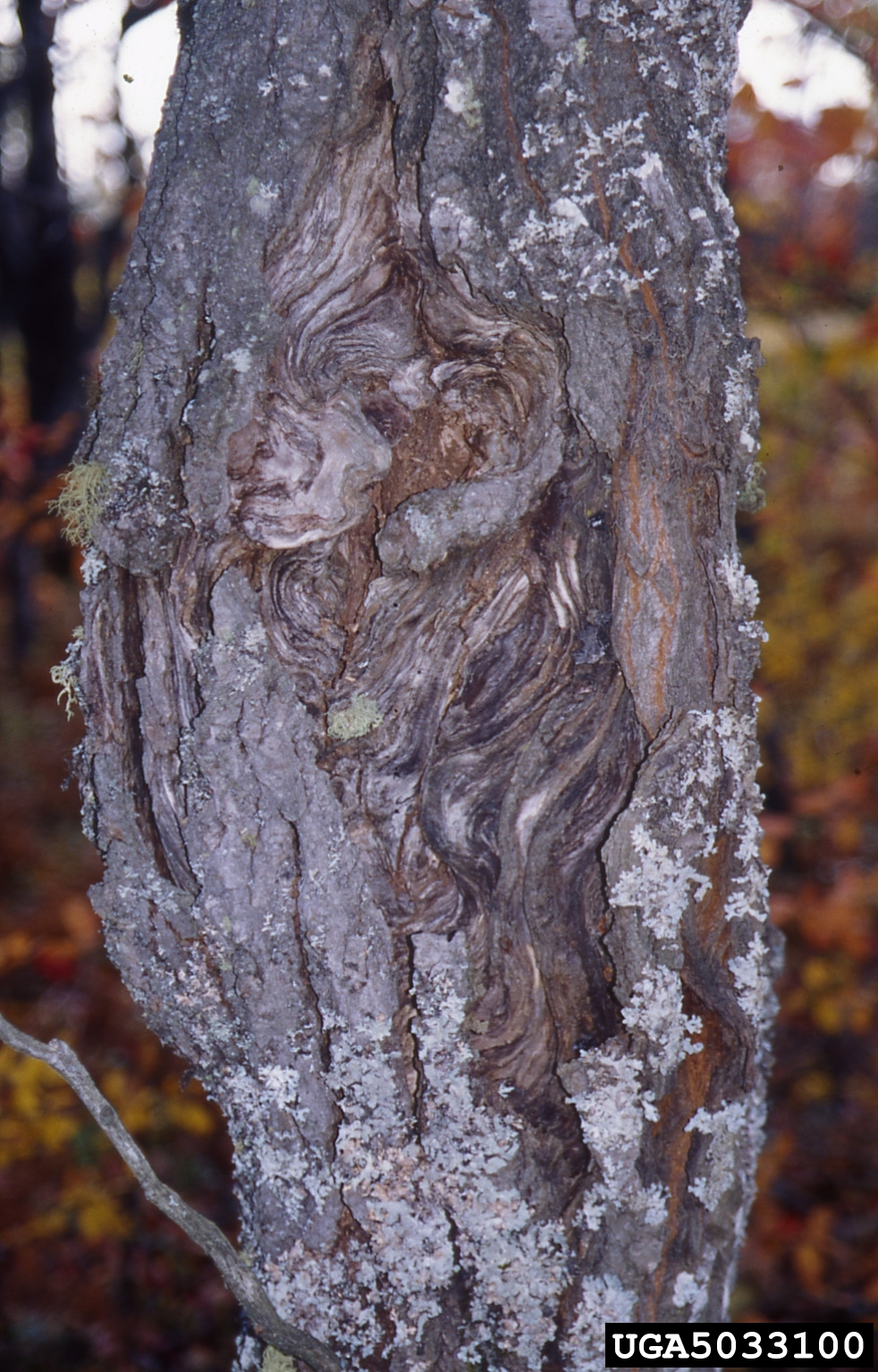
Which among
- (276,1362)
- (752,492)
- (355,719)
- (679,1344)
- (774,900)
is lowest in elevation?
(276,1362)

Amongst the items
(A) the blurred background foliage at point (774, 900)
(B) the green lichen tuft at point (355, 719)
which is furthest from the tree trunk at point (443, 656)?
(A) the blurred background foliage at point (774, 900)

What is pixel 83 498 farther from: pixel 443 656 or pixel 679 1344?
pixel 679 1344

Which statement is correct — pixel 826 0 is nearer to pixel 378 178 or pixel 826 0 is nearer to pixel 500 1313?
pixel 378 178

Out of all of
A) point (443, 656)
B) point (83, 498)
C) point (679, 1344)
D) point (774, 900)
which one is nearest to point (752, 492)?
point (443, 656)

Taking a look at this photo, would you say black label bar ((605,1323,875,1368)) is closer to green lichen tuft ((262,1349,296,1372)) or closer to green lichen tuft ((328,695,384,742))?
green lichen tuft ((262,1349,296,1372))

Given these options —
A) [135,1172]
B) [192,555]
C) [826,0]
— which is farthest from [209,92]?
[826,0]

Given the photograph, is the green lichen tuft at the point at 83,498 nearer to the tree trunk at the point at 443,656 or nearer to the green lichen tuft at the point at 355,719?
the tree trunk at the point at 443,656

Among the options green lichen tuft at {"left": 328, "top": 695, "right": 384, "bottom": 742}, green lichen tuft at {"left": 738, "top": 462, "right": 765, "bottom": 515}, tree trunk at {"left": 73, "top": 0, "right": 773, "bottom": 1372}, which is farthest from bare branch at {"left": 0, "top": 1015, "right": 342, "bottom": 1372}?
green lichen tuft at {"left": 738, "top": 462, "right": 765, "bottom": 515}
